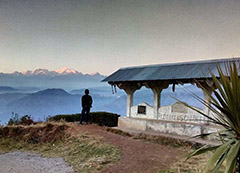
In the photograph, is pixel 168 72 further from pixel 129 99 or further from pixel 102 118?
pixel 102 118

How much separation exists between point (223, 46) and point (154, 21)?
14.4 feet

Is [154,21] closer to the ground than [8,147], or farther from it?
farther from it

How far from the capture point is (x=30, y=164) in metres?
7.23

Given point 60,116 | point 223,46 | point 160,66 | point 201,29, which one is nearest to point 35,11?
point 60,116

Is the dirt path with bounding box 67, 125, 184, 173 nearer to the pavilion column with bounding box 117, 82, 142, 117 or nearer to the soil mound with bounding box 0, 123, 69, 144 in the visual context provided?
the soil mound with bounding box 0, 123, 69, 144

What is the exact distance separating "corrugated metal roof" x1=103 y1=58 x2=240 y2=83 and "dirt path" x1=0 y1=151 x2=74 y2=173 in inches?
227

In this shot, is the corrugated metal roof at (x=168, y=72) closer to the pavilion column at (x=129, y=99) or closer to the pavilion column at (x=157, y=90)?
the pavilion column at (x=157, y=90)

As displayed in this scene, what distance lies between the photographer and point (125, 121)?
509 inches

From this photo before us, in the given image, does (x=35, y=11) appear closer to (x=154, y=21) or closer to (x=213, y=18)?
(x=154, y=21)

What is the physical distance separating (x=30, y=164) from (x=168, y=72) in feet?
23.2

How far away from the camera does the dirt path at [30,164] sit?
6.61 meters

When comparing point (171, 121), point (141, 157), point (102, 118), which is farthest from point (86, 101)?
point (141, 157)

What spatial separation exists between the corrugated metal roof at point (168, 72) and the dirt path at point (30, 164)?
5.76m

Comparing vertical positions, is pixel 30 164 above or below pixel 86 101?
below
